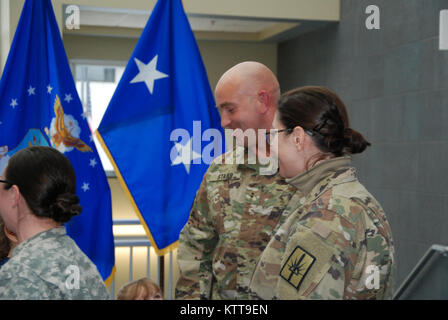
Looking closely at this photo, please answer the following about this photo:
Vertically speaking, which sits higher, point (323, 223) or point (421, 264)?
point (323, 223)

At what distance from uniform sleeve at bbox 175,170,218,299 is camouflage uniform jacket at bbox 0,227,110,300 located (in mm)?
511

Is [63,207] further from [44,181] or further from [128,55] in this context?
[128,55]

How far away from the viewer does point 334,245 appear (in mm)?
1173

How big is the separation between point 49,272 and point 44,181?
0.21 m

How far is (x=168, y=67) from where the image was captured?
2.88m

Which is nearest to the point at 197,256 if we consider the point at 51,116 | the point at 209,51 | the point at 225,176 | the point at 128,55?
the point at 225,176

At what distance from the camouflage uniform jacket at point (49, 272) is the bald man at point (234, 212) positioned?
20.8 inches

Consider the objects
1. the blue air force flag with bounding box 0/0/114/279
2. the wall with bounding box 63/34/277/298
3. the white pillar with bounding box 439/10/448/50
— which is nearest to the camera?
the blue air force flag with bounding box 0/0/114/279

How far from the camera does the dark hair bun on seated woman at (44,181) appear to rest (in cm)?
130

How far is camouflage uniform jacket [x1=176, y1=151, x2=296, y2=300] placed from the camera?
1787 mm

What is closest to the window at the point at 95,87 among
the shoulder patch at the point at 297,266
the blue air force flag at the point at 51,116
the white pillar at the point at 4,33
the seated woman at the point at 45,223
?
the white pillar at the point at 4,33

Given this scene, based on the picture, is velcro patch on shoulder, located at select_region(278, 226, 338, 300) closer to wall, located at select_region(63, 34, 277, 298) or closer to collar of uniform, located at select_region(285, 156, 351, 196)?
collar of uniform, located at select_region(285, 156, 351, 196)

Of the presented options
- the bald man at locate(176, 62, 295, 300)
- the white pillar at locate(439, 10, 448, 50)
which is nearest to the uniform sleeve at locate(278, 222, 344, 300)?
the bald man at locate(176, 62, 295, 300)
